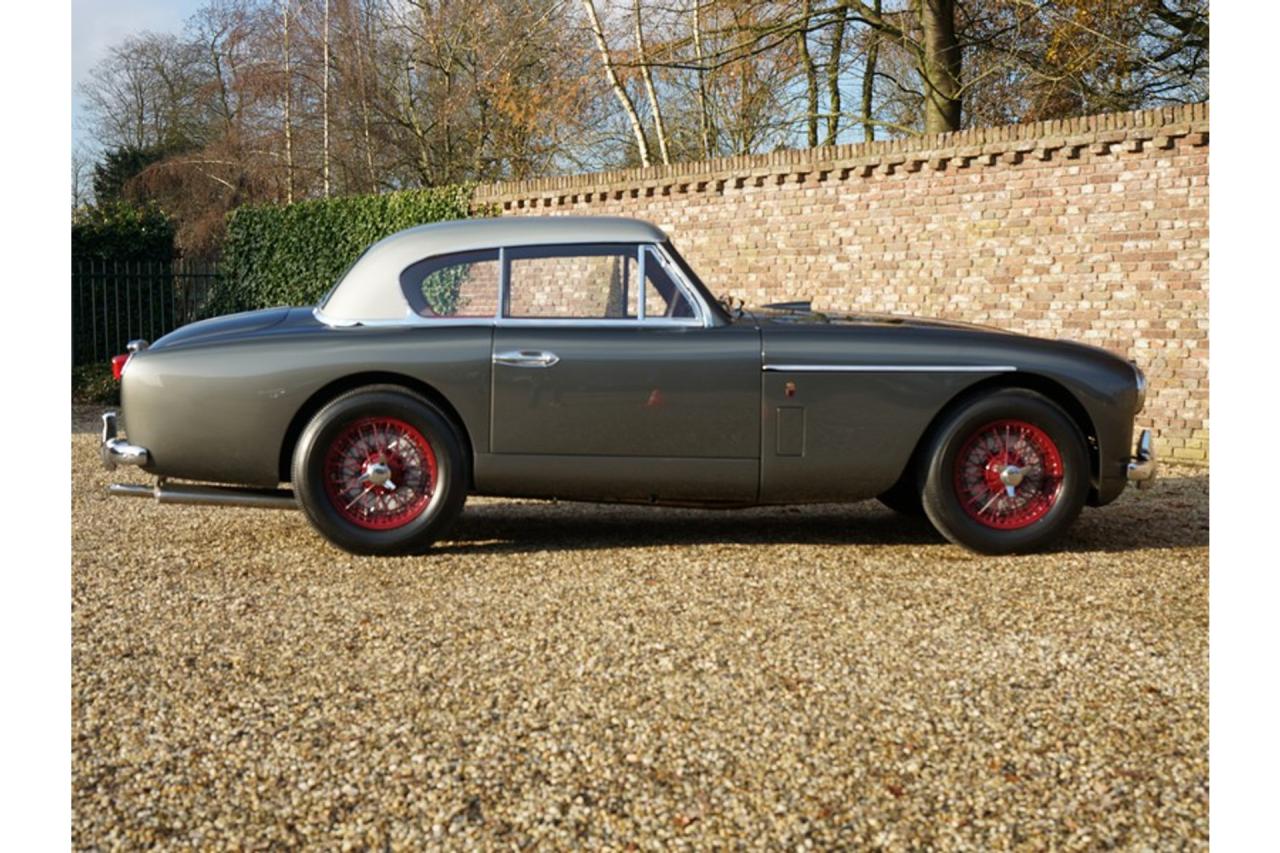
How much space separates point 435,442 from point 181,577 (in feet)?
4.09

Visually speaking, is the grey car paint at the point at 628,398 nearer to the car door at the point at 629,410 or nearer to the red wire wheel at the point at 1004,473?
the car door at the point at 629,410

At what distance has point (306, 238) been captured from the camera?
17.5 metres

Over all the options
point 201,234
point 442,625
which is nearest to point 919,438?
point 442,625

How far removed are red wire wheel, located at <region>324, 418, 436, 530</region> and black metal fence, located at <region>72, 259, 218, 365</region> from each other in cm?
1261

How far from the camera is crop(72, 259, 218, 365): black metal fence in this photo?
16.9m

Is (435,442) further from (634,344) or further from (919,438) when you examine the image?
(919,438)

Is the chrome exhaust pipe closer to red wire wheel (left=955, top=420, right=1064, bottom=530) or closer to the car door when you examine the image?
the car door

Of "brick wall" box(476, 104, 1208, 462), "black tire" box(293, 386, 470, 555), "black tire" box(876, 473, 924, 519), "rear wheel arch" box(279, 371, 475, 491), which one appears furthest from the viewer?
"brick wall" box(476, 104, 1208, 462)

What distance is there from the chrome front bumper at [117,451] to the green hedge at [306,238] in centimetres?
974

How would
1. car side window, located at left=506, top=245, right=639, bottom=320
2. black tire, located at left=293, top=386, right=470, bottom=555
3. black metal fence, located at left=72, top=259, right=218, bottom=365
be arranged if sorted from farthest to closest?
black metal fence, located at left=72, top=259, right=218, bottom=365
car side window, located at left=506, top=245, right=639, bottom=320
black tire, located at left=293, top=386, right=470, bottom=555

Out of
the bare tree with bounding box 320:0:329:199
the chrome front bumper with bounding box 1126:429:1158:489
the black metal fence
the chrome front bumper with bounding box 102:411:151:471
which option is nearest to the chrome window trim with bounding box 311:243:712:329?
the chrome front bumper with bounding box 102:411:151:471

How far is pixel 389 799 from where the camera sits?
9.64 ft

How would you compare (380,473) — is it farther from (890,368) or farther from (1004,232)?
Result: (1004,232)

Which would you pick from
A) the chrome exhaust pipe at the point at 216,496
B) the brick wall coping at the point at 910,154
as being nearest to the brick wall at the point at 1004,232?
the brick wall coping at the point at 910,154
